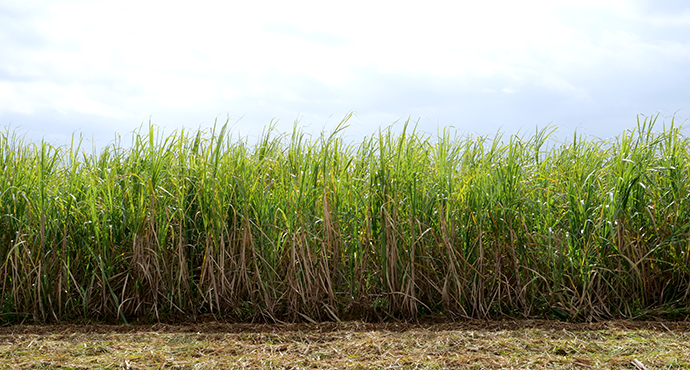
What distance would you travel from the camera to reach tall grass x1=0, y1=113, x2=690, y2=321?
3391 mm

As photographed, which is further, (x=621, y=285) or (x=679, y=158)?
(x=679, y=158)

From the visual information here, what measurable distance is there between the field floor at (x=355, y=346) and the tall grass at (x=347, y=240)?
0.20 m

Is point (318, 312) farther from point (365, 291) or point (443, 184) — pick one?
point (443, 184)

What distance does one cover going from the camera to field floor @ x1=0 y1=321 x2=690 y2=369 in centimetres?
258

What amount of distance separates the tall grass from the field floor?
0.67 feet

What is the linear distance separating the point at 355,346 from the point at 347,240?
3.01 ft

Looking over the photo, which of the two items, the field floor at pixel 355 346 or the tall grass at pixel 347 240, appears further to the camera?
the tall grass at pixel 347 240

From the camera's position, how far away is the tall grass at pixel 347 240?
133 inches

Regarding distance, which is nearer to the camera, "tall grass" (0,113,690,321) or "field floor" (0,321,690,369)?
"field floor" (0,321,690,369)

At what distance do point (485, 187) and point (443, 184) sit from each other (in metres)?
0.28

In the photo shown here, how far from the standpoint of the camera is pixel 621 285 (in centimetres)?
354

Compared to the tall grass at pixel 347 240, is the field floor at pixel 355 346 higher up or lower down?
lower down

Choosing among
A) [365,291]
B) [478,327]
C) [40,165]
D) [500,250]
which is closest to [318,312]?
[365,291]

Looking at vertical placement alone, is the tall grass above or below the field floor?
above
